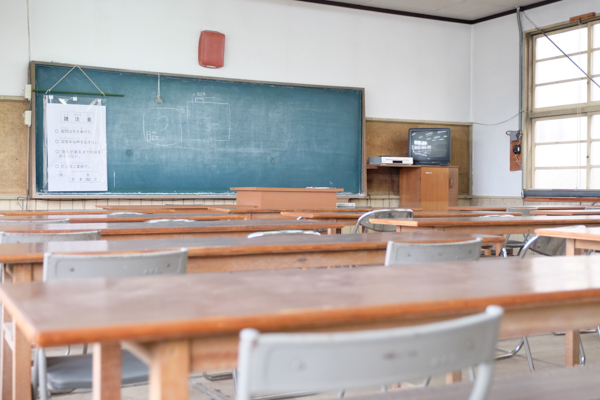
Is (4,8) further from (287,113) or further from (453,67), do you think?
(453,67)

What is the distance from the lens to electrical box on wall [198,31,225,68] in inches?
297

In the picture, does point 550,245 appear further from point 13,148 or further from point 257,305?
point 13,148

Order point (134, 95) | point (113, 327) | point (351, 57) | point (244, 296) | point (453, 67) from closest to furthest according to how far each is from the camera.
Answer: point (113, 327)
point (244, 296)
point (134, 95)
point (351, 57)
point (453, 67)

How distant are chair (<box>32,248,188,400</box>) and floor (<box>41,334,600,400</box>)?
32.0 inches

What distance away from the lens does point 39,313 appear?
903mm

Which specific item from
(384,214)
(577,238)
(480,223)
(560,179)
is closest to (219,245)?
(577,238)

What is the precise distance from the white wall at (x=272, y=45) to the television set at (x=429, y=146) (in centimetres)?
44

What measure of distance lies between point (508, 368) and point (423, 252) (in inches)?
45.3

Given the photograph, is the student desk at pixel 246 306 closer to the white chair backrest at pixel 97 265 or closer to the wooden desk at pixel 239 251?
the white chair backrest at pixel 97 265

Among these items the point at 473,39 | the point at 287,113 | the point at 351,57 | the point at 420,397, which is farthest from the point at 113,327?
the point at 473,39

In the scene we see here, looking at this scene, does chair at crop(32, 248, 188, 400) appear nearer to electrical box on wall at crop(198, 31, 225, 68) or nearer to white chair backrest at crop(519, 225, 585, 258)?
white chair backrest at crop(519, 225, 585, 258)

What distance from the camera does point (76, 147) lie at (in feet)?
Answer: 22.6

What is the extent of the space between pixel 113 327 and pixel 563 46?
8868 mm

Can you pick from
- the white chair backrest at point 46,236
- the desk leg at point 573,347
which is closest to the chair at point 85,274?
the white chair backrest at point 46,236
